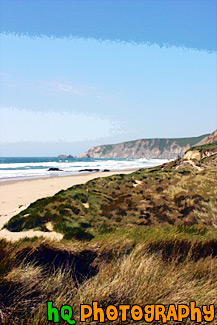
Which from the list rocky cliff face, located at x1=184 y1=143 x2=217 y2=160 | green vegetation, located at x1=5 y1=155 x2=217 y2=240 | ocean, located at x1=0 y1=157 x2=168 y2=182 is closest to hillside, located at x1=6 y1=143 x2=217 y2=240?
green vegetation, located at x1=5 y1=155 x2=217 y2=240

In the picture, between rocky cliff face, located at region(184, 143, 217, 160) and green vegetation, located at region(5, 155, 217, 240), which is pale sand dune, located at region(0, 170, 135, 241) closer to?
green vegetation, located at region(5, 155, 217, 240)

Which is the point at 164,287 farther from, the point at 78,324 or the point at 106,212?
the point at 106,212

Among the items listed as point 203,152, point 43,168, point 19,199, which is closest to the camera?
point 19,199

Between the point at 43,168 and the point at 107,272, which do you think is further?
the point at 43,168

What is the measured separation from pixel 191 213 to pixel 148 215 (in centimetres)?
93

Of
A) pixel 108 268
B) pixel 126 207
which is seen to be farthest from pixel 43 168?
pixel 108 268

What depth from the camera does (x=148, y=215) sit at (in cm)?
555

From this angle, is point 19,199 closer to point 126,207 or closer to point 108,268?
point 126,207

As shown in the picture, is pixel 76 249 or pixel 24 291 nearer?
pixel 24 291

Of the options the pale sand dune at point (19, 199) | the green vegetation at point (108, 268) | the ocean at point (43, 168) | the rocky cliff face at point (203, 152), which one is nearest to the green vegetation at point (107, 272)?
the green vegetation at point (108, 268)

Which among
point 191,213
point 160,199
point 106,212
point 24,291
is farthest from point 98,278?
point 160,199

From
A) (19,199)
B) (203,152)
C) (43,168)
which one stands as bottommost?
(19,199)

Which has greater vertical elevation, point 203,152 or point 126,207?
point 203,152

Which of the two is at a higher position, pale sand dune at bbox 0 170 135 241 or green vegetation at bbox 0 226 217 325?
green vegetation at bbox 0 226 217 325
